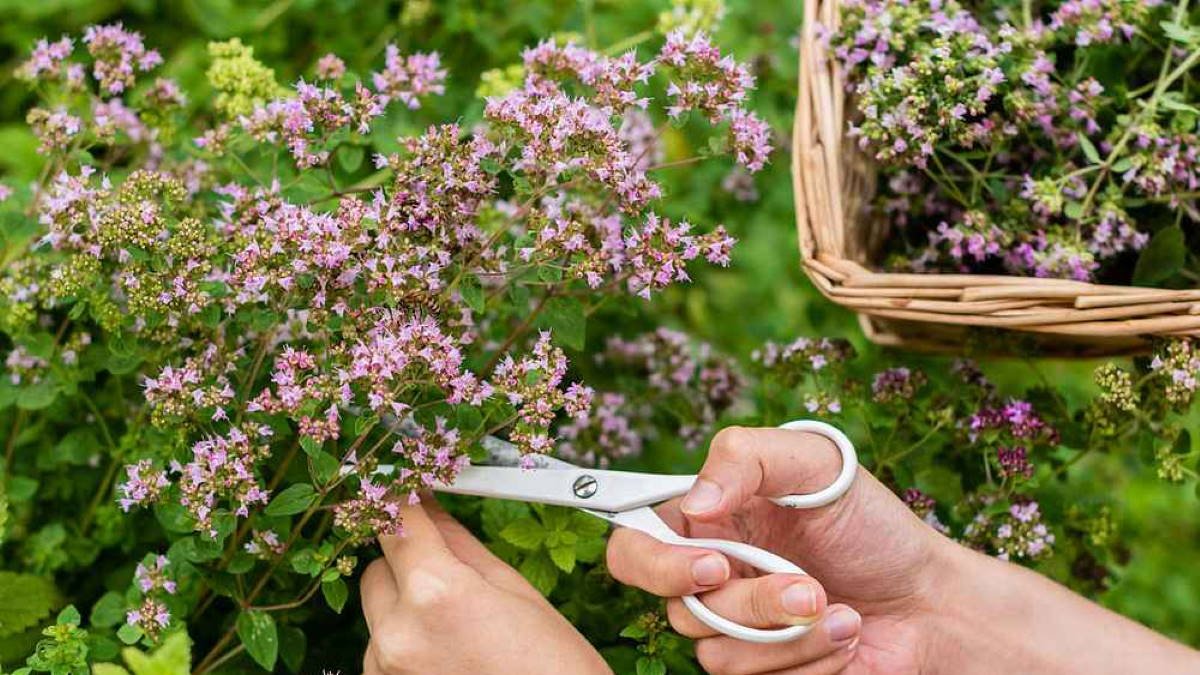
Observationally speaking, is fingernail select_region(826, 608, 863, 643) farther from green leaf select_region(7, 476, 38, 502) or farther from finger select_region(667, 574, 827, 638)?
green leaf select_region(7, 476, 38, 502)

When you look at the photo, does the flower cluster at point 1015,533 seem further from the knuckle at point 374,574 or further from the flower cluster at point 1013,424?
the knuckle at point 374,574

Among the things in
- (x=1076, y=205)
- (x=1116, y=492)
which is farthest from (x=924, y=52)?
(x=1116, y=492)

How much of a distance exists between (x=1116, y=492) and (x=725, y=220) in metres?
1.25

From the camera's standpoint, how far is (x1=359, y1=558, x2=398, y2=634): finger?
1.36 meters

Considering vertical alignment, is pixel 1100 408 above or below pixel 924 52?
below

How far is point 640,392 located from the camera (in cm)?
192

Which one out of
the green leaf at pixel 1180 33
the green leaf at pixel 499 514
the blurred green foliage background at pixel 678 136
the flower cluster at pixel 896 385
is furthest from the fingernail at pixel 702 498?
the green leaf at pixel 1180 33

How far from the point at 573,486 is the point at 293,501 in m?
0.30

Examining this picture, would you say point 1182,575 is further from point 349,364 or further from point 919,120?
point 349,364

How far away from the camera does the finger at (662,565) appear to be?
1.24 metres

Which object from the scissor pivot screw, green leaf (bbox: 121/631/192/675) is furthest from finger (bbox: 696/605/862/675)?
green leaf (bbox: 121/631/192/675)

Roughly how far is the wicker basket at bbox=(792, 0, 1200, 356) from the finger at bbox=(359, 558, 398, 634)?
66 centimetres

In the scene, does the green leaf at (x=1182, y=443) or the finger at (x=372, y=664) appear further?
the green leaf at (x=1182, y=443)

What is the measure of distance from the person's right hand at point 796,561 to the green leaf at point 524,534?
0.11 metres
